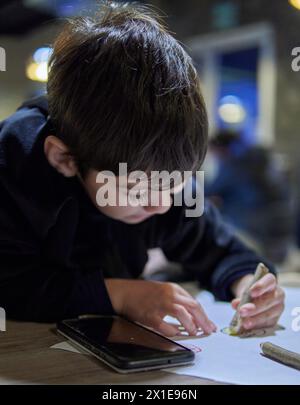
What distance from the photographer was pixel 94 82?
526mm

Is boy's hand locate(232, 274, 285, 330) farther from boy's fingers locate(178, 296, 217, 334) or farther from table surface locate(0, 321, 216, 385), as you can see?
table surface locate(0, 321, 216, 385)

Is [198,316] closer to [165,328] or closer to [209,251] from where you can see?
[165,328]

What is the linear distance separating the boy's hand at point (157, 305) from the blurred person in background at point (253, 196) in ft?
4.90

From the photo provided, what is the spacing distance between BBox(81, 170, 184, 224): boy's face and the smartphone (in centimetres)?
12

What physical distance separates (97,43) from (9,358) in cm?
30

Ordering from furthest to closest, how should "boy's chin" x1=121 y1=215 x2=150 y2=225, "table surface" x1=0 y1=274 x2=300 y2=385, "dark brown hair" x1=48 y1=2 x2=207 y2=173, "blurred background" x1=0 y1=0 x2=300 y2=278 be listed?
"blurred background" x1=0 y1=0 x2=300 y2=278 → "boy's chin" x1=121 y1=215 x2=150 y2=225 → "dark brown hair" x1=48 y1=2 x2=207 y2=173 → "table surface" x1=0 y1=274 x2=300 y2=385

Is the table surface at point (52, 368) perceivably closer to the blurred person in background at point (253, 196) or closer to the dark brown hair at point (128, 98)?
the dark brown hair at point (128, 98)

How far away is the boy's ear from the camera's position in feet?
1.92

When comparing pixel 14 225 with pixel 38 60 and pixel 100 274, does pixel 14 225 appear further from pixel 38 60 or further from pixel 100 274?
pixel 38 60

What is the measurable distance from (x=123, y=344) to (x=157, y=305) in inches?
4.3

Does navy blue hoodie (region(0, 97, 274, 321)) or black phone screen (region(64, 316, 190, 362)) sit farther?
navy blue hoodie (region(0, 97, 274, 321))

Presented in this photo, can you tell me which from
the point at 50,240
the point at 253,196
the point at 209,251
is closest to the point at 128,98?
the point at 50,240

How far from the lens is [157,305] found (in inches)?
22.2

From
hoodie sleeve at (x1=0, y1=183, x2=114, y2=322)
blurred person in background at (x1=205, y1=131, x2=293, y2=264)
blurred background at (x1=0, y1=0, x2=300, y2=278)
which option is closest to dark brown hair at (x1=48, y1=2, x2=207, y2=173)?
hoodie sleeve at (x1=0, y1=183, x2=114, y2=322)
